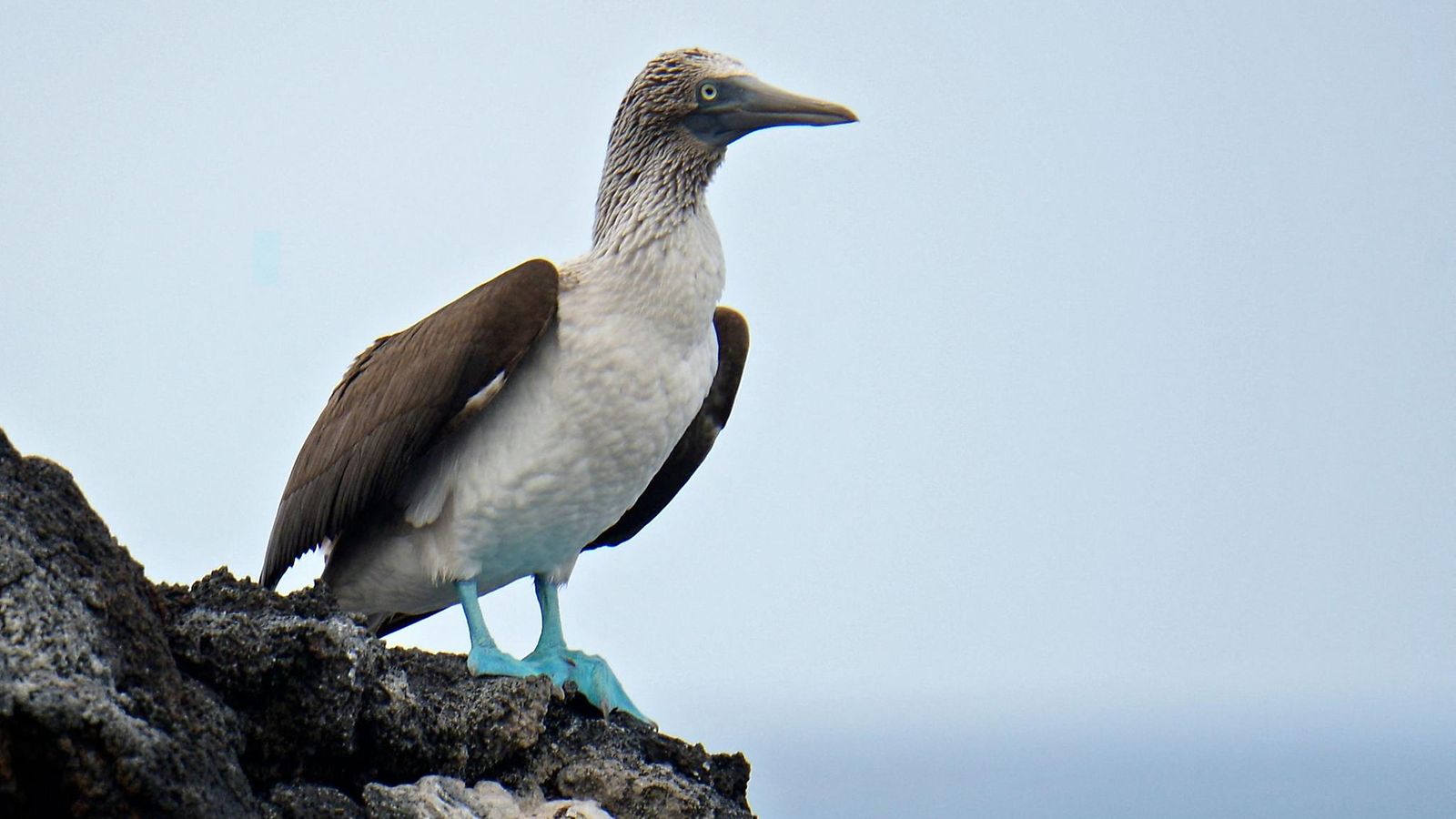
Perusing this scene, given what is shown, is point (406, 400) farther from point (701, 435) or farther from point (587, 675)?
point (701, 435)

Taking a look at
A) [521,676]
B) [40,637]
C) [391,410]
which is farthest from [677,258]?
[40,637]

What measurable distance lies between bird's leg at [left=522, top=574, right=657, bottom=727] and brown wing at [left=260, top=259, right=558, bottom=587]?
90 cm

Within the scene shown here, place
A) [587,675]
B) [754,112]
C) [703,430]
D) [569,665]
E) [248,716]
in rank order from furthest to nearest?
1. [703,430]
2. [754,112]
3. [569,665]
4. [587,675]
5. [248,716]

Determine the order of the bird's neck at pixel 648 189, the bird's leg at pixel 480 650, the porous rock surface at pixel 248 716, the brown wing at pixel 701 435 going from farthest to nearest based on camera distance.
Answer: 1. the brown wing at pixel 701 435
2. the bird's neck at pixel 648 189
3. the bird's leg at pixel 480 650
4. the porous rock surface at pixel 248 716

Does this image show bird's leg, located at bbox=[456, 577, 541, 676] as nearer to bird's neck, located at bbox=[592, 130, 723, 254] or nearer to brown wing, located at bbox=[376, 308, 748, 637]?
brown wing, located at bbox=[376, 308, 748, 637]

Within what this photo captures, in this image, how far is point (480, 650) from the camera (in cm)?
621

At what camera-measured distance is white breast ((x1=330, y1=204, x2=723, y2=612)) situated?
20.7 ft

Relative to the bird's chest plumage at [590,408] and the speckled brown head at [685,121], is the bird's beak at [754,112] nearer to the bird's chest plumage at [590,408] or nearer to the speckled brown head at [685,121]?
the speckled brown head at [685,121]

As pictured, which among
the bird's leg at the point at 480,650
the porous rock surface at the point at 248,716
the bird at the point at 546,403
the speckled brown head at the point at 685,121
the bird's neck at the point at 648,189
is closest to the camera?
the porous rock surface at the point at 248,716

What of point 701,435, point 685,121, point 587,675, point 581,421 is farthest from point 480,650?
point 685,121

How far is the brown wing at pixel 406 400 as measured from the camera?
617cm

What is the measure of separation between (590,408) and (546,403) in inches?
7.2

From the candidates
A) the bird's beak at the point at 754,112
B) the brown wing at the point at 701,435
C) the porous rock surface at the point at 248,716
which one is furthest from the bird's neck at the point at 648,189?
the porous rock surface at the point at 248,716

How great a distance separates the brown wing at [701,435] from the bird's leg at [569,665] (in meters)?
0.59
